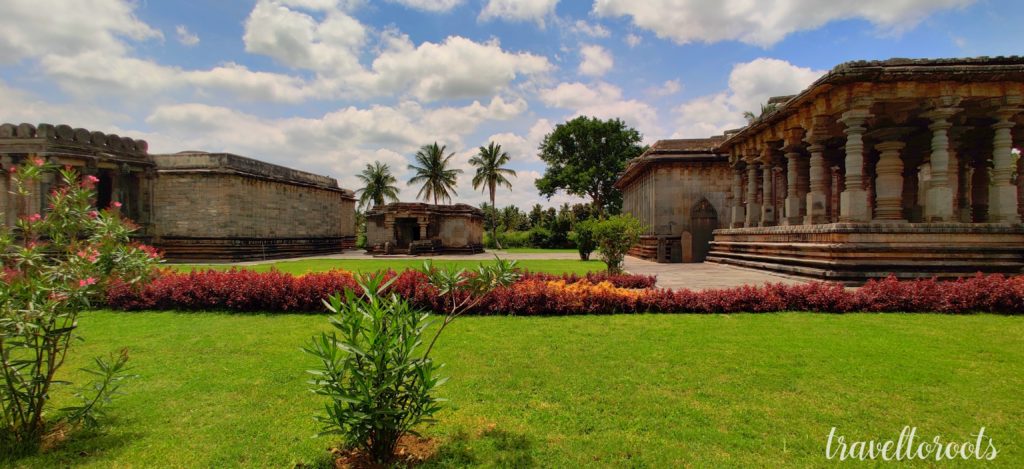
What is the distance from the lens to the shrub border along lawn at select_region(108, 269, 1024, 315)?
27.2 ft

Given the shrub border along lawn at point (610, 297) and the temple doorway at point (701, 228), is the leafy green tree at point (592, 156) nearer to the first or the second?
the temple doorway at point (701, 228)

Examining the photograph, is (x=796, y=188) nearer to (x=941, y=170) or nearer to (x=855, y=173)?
(x=855, y=173)

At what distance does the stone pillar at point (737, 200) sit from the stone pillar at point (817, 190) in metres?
6.19

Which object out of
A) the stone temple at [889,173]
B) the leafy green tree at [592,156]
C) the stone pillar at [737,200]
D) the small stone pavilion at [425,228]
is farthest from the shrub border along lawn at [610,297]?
the leafy green tree at [592,156]

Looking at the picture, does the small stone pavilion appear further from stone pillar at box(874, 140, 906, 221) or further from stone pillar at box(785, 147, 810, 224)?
stone pillar at box(874, 140, 906, 221)

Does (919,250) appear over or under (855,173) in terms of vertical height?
under

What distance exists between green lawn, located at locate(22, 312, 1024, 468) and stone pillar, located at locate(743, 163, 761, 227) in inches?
476

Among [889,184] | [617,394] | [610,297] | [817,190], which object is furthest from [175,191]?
[889,184]

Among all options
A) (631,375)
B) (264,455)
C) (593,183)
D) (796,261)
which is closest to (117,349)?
(264,455)

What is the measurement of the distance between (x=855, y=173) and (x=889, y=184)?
353cm

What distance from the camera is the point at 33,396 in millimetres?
3564

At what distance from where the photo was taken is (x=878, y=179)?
14891 mm

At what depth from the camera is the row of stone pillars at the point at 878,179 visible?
11.9 metres

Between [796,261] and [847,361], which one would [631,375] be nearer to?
[847,361]
